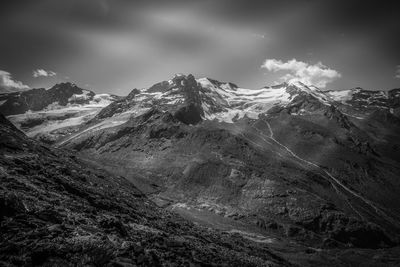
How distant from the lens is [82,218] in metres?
42.9

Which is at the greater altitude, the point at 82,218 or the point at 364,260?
the point at 82,218

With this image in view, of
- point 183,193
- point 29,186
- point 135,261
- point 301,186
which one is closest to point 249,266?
point 135,261

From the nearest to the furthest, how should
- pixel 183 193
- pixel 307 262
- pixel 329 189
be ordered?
pixel 307 262, pixel 183 193, pixel 329 189

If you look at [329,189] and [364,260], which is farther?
[329,189]

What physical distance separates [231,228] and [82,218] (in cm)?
10100

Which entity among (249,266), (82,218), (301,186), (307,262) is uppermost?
(301,186)

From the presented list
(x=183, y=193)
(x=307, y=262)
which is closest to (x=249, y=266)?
(x=307, y=262)

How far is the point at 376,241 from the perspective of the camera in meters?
155

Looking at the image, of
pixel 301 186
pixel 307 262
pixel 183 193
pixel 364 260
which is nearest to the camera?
pixel 307 262

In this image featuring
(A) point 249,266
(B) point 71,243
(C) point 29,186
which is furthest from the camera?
(A) point 249,266

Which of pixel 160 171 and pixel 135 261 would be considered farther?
pixel 160 171

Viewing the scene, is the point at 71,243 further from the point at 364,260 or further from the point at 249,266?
the point at 364,260

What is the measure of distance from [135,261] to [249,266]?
2346 cm

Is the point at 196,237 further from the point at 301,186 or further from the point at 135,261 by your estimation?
the point at 301,186
